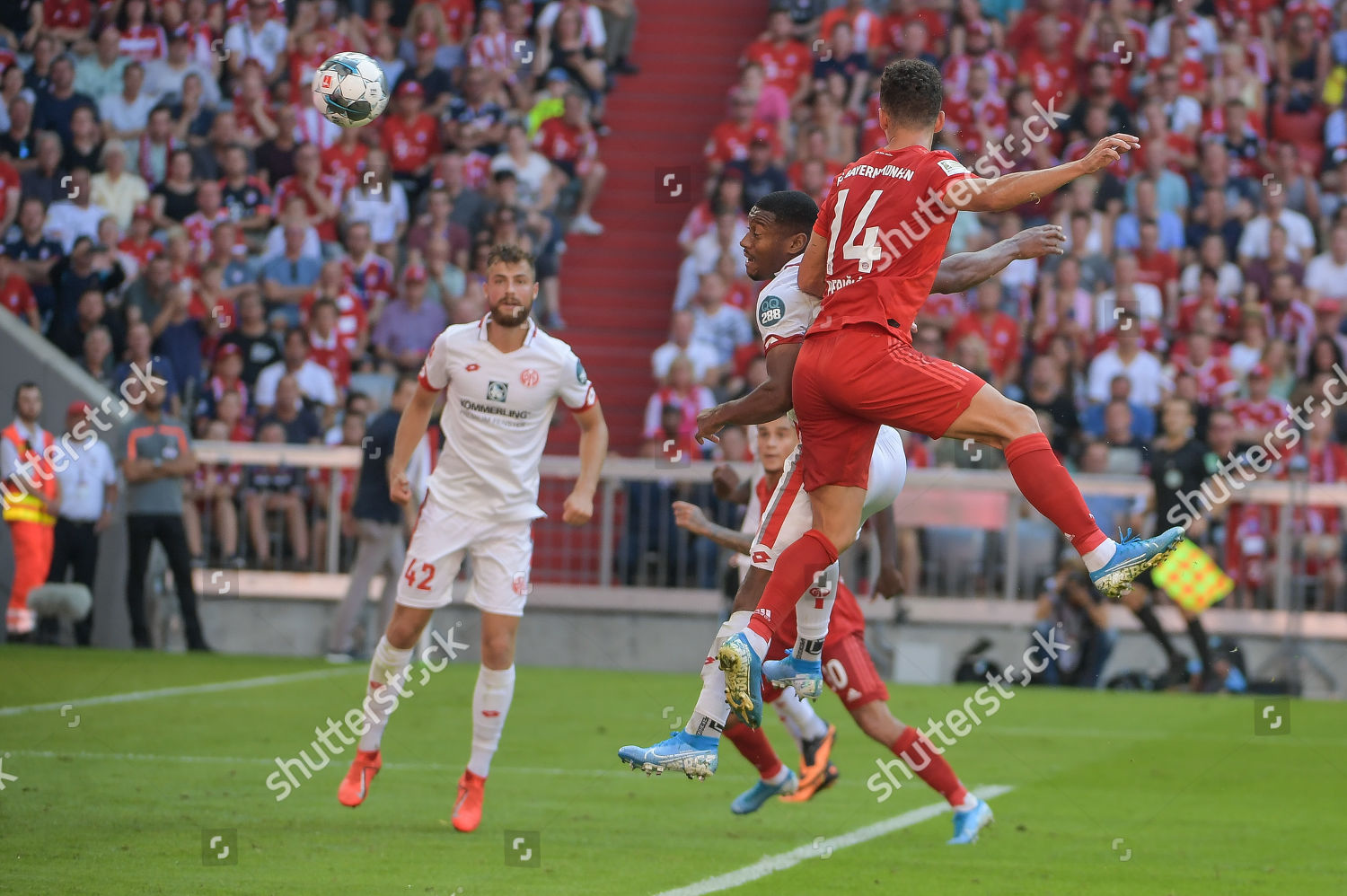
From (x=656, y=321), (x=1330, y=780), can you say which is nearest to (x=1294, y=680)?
(x=1330, y=780)

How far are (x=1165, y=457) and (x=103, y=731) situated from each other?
874cm

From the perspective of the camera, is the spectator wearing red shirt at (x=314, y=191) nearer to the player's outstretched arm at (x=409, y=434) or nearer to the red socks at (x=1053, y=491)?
the player's outstretched arm at (x=409, y=434)

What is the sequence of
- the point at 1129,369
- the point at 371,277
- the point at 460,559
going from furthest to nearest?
the point at 371,277 < the point at 1129,369 < the point at 460,559

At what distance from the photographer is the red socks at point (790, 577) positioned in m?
6.50

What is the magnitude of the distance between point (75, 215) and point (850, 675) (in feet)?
44.0

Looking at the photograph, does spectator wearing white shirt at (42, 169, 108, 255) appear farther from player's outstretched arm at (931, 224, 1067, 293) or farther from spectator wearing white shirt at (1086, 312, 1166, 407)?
player's outstretched arm at (931, 224, 1067, 293)

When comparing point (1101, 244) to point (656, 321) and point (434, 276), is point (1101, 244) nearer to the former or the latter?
point (656, 321)

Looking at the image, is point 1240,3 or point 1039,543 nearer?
point 1039,543

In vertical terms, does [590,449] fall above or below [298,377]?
above

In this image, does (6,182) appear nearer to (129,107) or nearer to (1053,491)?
(129,107)

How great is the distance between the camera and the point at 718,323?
17781mm

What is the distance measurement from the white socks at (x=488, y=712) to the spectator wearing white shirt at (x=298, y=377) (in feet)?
30.2

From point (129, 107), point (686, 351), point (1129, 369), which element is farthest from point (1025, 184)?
point (129, 107)

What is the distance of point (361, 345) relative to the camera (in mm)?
18125
